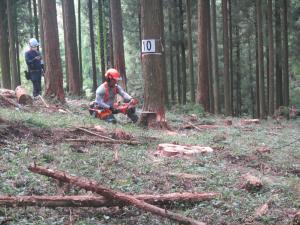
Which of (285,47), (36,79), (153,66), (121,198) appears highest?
(285,47)

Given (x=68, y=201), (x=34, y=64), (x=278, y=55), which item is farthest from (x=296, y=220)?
(x=278, y=55)

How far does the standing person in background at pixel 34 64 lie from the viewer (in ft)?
48.3

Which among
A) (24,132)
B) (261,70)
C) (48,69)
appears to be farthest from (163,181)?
(261,70)

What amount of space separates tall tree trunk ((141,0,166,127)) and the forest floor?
0.93 metres

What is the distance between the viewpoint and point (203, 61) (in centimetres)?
1869

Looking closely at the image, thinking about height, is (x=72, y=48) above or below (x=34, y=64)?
above

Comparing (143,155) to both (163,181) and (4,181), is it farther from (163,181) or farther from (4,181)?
(4,181)

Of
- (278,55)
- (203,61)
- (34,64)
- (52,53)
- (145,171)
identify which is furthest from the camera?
(278,55)

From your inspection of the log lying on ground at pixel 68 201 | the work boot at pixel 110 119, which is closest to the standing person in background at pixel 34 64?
the work boot at pixel 110 119

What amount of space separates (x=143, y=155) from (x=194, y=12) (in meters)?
19.5

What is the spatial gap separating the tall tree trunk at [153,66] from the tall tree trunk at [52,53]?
13.2 ft

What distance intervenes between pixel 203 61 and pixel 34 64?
6.98m

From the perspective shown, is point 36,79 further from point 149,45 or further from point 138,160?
point 138,160

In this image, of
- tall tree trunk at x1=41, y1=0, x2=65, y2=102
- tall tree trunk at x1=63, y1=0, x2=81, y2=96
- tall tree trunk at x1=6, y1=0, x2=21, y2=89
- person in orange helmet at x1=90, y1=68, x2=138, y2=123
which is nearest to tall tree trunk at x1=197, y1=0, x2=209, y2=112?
tall tree trunk at x1=63, y1=0, x2=81, y2=96
